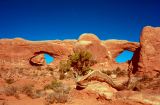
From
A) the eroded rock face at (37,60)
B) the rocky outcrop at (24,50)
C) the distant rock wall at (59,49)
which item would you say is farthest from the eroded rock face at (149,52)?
the eroded rock face at (37,60)

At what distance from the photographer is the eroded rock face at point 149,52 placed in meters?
19.9

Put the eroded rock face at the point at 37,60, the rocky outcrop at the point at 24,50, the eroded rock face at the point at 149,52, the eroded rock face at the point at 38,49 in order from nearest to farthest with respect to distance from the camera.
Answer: the eroded rock face at the point at 149,52
the eroded rock face at the point at 38,49
the rocky outcrop at the point at 24,50
the eroded rock face at the point at 37,60

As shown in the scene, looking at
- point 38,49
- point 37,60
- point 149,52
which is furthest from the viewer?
point 37,60

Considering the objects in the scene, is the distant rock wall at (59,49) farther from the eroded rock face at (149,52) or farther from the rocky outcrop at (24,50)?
the eroded rock face at (149,52)

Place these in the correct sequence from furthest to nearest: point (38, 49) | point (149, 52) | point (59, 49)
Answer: point (59, 49), point (38, 49), point (149, 52)

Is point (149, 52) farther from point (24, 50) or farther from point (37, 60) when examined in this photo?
point (37, 60)

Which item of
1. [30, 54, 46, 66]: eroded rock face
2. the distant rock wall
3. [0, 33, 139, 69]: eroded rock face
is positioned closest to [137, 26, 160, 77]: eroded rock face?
the distant rock wall

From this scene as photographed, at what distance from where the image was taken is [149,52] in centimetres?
2042

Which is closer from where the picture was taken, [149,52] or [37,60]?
[149,52]

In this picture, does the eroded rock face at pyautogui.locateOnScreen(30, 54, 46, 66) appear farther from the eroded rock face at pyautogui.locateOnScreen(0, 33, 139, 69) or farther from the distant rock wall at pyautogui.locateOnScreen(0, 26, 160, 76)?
the eroded rock face at pyautogui.locateOnScreen(0, 33, 139, 69)

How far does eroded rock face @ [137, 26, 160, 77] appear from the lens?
19.9m

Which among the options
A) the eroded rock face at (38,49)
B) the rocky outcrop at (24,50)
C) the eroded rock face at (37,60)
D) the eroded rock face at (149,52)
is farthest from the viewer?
the eroded rock face at (37,60)

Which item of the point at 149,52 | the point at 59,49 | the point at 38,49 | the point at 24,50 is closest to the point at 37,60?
the point at 38,49

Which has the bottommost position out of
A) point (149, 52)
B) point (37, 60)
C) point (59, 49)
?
point (149, 52)
